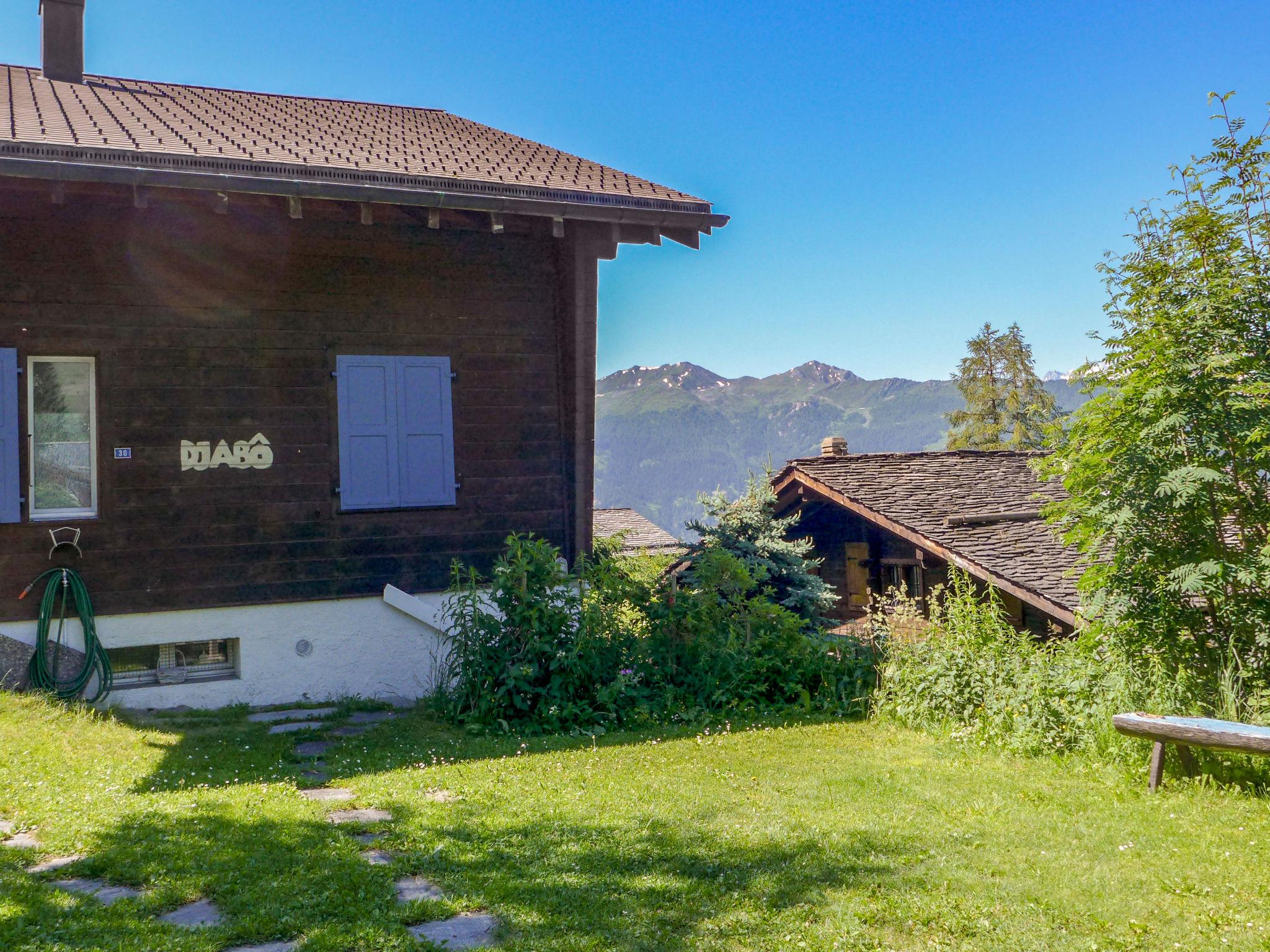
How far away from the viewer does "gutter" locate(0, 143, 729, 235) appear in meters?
6.77

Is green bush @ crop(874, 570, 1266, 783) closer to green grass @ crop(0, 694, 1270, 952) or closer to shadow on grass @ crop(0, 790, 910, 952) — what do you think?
green grass @ crop(0, 694, 1270, 952)

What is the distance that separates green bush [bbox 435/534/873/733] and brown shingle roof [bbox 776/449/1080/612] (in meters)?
5.97

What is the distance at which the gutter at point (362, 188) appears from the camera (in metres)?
6.77

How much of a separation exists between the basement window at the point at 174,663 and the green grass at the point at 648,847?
1427mm

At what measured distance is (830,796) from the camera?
5.43 meters

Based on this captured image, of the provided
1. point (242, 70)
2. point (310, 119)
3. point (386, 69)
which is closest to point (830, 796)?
point (310, 119)

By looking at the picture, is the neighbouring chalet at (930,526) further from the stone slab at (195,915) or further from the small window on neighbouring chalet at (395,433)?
the stone slab at (195,915)

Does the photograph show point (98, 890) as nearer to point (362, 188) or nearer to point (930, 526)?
point (362, 188)

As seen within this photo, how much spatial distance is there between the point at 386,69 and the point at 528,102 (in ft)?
17.1

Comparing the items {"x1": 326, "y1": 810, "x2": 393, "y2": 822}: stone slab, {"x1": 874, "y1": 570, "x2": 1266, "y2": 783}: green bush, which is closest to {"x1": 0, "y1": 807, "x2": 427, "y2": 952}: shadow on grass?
{"x1": 326, "y1": 810, "x2": 393, "y2": 822}: stone slab

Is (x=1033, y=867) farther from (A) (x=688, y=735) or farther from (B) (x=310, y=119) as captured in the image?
(B) (x=310, y=119)

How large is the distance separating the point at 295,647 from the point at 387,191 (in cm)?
396

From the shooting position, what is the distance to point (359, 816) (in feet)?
16.3

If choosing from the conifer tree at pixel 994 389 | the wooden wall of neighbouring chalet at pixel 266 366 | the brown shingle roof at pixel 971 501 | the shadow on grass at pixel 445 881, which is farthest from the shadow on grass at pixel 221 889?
the conifer tree at pixel 994 389
